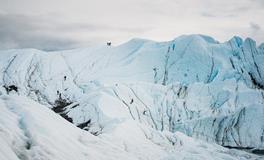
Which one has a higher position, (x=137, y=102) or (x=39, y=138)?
(x=39, y=138)

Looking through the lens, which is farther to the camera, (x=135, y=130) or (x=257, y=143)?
(x=257, y=143)

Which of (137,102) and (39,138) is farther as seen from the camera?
(137,102)

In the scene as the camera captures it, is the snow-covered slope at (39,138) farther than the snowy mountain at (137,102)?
No

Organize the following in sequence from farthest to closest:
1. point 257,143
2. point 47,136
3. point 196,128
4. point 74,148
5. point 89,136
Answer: point 196,128
point 257,143
point 89,136
point 74,148
point 47,136

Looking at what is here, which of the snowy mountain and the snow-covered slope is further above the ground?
the snow-covered slope

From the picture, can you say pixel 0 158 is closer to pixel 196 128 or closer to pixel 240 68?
pixel 196 128

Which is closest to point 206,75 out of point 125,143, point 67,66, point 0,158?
point 67,66

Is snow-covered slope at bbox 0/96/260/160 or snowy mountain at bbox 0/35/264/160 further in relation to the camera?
snowy mountain at bbox 0/35/264/160

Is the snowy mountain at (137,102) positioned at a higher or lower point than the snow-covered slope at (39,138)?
lower
